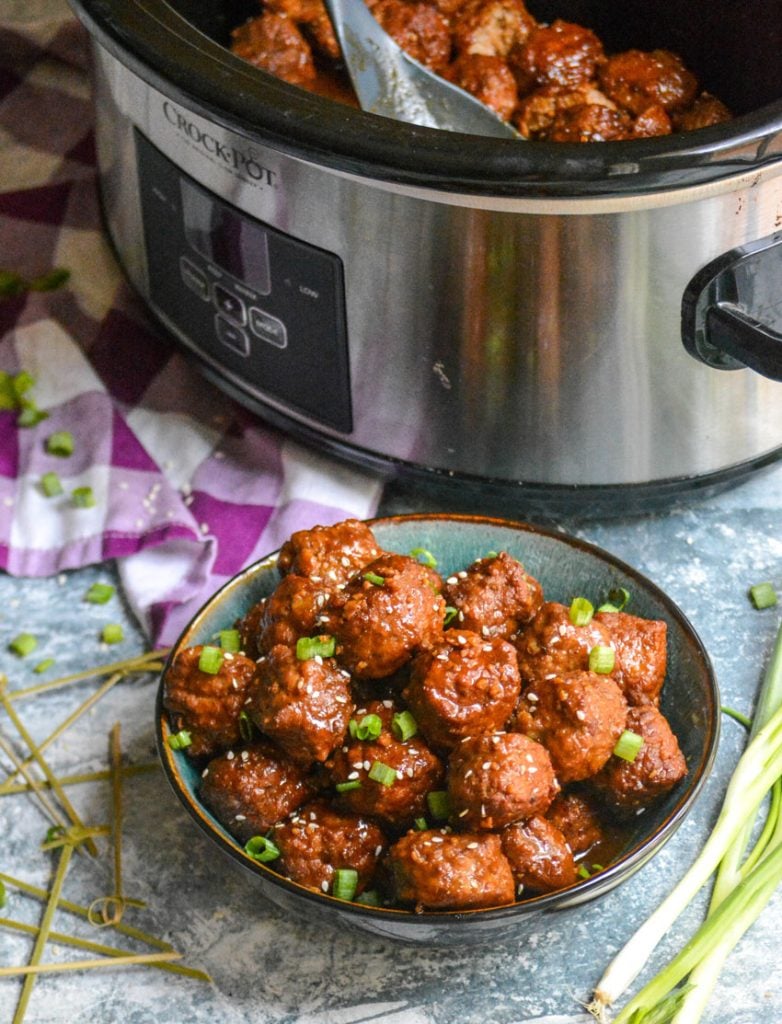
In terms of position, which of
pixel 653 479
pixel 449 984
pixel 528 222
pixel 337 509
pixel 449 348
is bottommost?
pixel 449 984

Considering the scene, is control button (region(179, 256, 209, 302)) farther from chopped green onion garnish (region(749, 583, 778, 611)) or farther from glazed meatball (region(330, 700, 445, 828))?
chopped green onion garnish (region(749, 583, 778, 611))

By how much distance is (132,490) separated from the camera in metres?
1.84

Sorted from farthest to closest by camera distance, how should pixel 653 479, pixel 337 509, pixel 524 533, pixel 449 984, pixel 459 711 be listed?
pixel 337 509 → pixel 653 479 → pixel 524 533 → pixel 449 984 → pixel 459 711

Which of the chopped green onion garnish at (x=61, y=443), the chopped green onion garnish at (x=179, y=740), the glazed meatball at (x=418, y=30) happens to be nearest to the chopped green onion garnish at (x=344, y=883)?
the chopped green onion garnish at (x=179, y=740)

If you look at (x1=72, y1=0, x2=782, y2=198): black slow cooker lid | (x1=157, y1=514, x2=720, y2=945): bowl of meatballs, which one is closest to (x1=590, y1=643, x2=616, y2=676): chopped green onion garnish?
(x1=157, y1=514, x2=720, y2=945): bowl of meatballs

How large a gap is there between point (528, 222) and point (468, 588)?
15.1 inches

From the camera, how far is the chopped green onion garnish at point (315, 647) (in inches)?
51.7

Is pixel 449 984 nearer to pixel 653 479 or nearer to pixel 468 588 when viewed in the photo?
pixel 468 588

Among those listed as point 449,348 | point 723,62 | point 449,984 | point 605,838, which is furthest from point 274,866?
point 723,62

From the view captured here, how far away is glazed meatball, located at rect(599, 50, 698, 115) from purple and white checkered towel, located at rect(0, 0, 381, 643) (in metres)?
0.60

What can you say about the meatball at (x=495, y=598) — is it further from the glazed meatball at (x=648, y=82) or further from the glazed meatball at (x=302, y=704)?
the glazed meatball at (x=648, y=82)

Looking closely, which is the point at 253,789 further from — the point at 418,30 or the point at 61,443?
the point at 418,30

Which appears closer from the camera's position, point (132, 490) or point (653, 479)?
point (653, 479)

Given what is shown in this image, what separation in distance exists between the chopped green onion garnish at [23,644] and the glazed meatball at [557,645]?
0.67 metres
